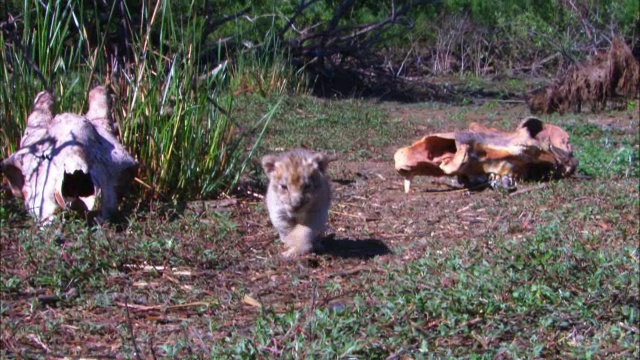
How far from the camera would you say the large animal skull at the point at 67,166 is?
619 cm

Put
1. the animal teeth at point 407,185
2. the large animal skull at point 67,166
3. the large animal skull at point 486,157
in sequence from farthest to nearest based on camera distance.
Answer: the animal teeth at point 407,185 → the large animal skull at point 486,157 → the large animal skull at point 67,166

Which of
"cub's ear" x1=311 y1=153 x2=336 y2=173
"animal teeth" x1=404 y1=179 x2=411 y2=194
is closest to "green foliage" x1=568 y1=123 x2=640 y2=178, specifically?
"animal teeth" x1=404 y1=179 x2=411 y2=194

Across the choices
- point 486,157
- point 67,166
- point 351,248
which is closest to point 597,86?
point 486,157

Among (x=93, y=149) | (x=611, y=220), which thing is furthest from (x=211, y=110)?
(x=611, y=220)

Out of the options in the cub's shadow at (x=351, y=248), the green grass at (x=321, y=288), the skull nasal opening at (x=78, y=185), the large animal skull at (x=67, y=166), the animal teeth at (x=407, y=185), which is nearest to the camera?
the green grass at (x=321, y=288)

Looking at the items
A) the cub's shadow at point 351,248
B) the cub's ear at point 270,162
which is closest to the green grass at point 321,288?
the cub's shadow at point 351,248

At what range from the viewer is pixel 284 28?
52.1 feet

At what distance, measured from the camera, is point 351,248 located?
5992mm

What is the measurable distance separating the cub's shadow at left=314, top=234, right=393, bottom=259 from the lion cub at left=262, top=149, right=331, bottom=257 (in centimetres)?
15

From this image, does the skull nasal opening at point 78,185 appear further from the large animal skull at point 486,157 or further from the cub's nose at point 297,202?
the large animal skull at point 486,157

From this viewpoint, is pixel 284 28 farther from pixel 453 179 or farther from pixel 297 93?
pixel 453 179

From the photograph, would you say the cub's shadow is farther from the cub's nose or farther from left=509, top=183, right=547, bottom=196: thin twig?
left=509, top=183, right=547, bottom=196: thin twig

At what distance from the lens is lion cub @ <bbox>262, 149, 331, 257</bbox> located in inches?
224

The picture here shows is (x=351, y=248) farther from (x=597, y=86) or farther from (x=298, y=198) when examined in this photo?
(x=597, y=86)
